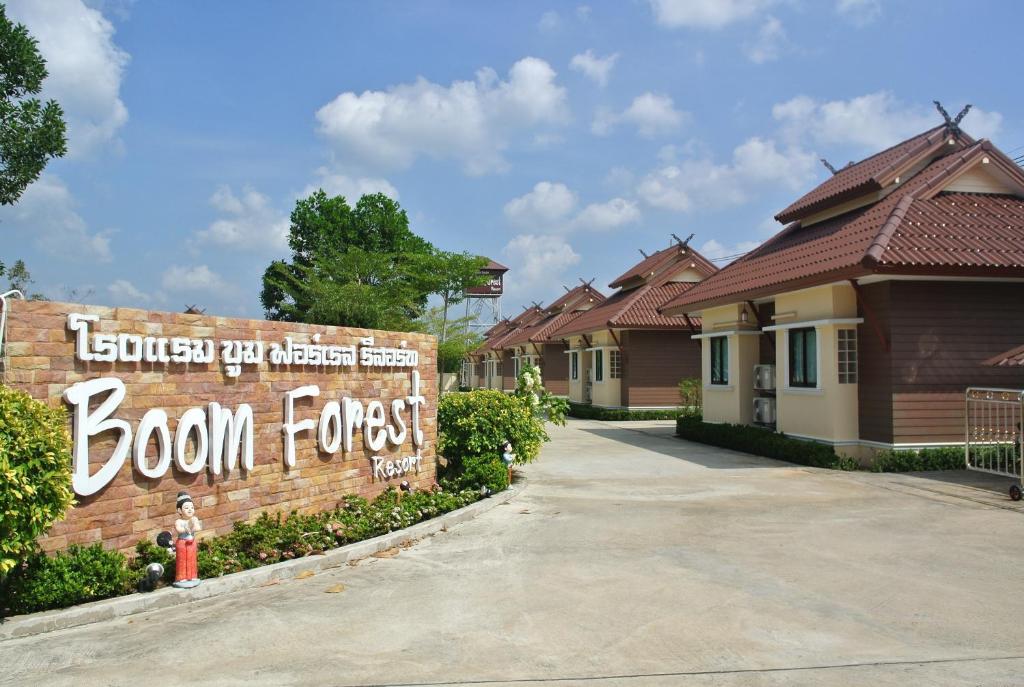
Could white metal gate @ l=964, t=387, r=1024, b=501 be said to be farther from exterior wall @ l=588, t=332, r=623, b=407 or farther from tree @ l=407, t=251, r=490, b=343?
tree @ l=407, t=251, r=490, b=343

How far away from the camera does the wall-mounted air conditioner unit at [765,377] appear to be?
61.4 ft

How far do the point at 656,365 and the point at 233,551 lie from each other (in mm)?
Result: 23356

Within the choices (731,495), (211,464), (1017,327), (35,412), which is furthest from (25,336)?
(1017,327)

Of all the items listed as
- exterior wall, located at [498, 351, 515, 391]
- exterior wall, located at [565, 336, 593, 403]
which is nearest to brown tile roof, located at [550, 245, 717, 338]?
exterior wall, located at [565, 336, 593, 403]

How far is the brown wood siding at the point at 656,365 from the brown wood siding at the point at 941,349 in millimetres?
14978

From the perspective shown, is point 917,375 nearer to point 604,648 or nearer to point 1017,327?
point 1017,327

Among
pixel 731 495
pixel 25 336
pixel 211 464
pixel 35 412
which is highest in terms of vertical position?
pixel 25 336

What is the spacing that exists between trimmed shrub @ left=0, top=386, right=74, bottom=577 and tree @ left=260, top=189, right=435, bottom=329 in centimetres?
2467

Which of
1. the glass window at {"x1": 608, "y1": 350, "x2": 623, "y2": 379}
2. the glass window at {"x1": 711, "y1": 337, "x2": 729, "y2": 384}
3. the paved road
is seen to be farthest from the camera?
the glass window at {"x1": 608, "y1": 350, "x2": 623, "y2": 379}

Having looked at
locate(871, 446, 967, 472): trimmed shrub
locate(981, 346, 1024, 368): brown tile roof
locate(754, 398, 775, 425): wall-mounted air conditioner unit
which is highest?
locate(981, 346, 1024, 368): brown tile roof

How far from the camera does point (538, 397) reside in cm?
1456

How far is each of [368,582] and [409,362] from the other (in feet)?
15.7

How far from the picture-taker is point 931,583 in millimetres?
7109

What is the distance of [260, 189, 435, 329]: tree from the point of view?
32.6 metres
